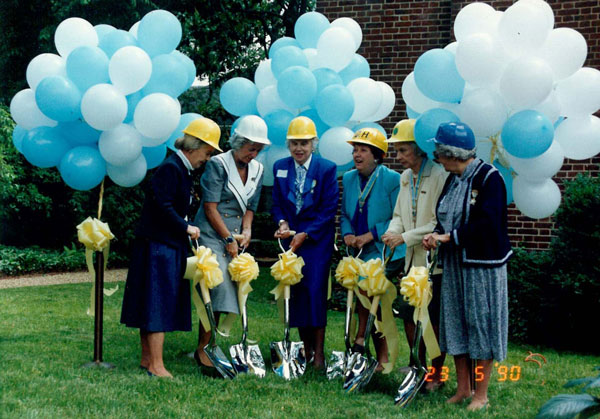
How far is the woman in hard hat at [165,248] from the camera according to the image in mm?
5102

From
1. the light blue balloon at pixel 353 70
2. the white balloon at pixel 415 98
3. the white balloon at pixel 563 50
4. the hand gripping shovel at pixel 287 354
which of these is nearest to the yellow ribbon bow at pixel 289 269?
the hand gripping shovel at pixel 287 354

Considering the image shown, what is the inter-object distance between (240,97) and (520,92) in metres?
2.56

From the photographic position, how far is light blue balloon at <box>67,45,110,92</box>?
5008mm

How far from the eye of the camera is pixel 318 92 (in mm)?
5746

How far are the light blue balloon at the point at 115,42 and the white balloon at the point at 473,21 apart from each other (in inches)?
97.1

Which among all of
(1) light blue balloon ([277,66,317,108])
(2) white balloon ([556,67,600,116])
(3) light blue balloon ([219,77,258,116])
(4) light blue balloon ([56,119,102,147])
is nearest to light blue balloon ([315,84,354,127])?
(1) light blue balloon ([277,66,317,108])

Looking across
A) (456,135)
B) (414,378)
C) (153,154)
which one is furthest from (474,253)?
(153,154)

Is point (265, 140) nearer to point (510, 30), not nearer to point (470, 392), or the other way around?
point (510, 30)

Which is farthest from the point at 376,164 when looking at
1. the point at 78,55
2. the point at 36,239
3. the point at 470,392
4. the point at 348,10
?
the point at 36,239

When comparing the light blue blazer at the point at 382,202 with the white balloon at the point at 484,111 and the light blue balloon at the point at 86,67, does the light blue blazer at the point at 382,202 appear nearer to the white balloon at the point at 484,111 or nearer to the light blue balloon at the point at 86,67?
the white balloon at the point at 484,111

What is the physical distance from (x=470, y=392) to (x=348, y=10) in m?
6.62

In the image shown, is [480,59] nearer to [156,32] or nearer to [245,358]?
[156,32]

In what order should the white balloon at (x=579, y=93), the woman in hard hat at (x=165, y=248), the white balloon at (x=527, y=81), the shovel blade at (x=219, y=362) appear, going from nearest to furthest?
the white balloon at (x=527, y=81), the white balloon at (x=579, y=93), the woman in hard hat at (x=165, y=248), the shovel blade at (x=219, y=362)

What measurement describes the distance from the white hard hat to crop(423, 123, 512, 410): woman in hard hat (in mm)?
1463
